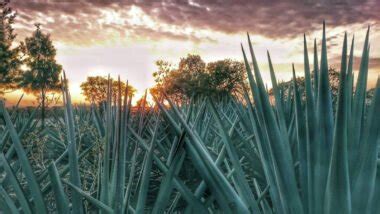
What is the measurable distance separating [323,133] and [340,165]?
196 millimetres

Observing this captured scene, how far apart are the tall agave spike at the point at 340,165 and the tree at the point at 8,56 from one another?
27120mm

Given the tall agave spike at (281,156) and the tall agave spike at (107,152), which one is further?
the tall agave spike at (107,152)

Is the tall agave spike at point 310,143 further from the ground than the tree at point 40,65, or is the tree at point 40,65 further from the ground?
the tree at point 40,65

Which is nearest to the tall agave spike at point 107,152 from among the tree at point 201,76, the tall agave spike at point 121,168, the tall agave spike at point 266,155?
the tall agave spike at point 121,168

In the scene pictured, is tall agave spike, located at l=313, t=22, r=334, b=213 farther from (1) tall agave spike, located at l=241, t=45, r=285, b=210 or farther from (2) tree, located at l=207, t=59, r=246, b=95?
(2) tree, located at l=207, t=59, r=246, b=95

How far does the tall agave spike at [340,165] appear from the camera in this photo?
0.82 m

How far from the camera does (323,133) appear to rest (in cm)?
102

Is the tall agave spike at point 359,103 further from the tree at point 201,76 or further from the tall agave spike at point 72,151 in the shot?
the tree at point 201,76

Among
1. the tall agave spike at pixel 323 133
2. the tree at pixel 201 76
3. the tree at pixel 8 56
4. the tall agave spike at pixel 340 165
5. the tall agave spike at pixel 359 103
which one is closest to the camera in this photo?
the tall agave spike at pixel 340 165

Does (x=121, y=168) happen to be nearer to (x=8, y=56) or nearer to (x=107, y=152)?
(x=107, y=152)

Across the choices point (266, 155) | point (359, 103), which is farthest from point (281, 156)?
point (359, 103)

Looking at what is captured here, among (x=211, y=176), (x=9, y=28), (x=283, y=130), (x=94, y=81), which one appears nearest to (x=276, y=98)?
(x=283, y=130)

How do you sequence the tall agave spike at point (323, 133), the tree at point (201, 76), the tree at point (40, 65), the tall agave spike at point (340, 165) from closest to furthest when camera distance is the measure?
the tall agave spike at point (340, 165) → the tall agave spike at point (323, 133) → the tree at point (40, 65) → the tree at point (201, 76)

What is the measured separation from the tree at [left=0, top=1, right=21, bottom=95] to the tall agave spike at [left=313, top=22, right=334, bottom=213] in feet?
88.5
